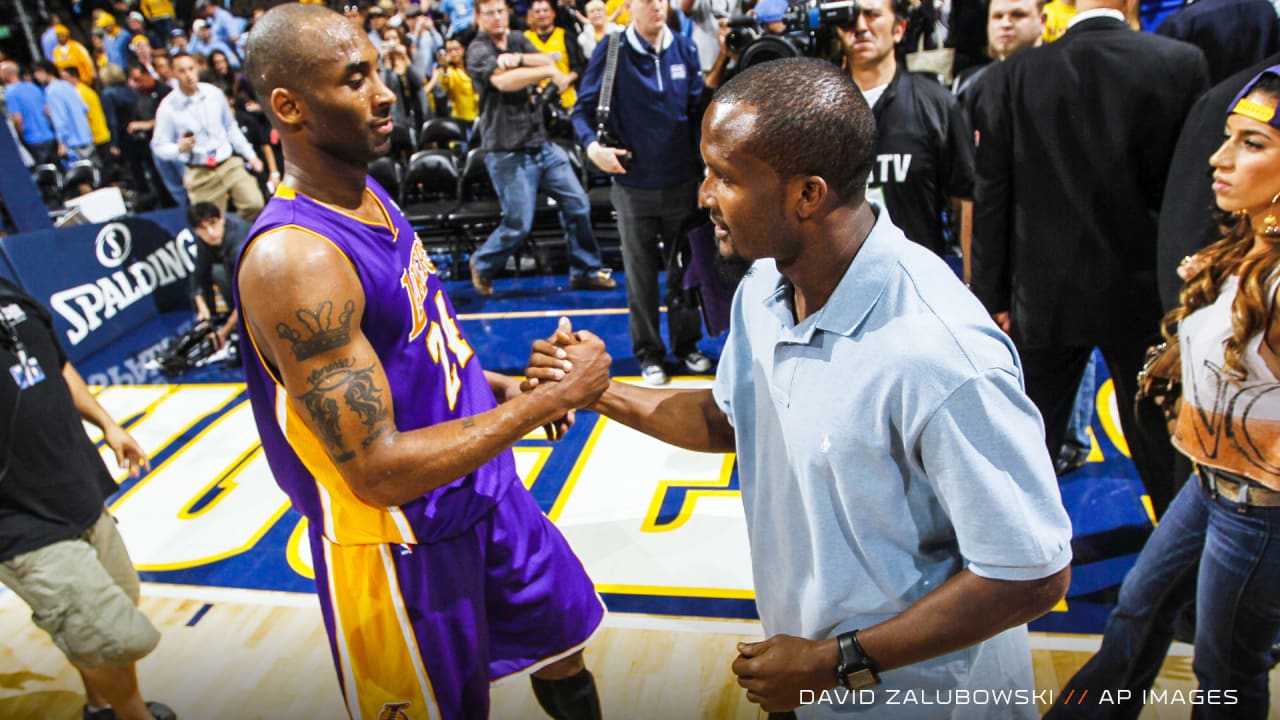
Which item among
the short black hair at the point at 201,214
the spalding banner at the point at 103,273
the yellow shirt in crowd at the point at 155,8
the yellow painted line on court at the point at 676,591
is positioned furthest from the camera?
the yellow shirt in crowd at the point at 155,8

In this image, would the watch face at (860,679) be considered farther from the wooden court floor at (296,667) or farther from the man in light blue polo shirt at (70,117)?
the man in light blue polo shirt at (70,117)

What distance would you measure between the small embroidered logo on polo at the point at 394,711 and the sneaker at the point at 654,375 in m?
2.97

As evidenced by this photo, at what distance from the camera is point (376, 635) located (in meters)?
1.96

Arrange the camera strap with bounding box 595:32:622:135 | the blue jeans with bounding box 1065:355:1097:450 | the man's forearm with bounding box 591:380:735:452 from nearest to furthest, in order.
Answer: the man's forearm with bounding box 591:380:735:452, the blue jeans with bounding box 1065:355:1097:450, the camera strap with bounding box 595:32:622:135

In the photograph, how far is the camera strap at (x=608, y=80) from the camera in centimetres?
449

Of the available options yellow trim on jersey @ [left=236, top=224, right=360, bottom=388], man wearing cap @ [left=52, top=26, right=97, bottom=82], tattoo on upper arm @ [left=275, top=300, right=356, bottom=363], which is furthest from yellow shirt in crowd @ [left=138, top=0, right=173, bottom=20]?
tattoo on upper arm @ [left=275, top=300, right=356, bottom=363]

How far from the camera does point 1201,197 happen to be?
245 centimetres

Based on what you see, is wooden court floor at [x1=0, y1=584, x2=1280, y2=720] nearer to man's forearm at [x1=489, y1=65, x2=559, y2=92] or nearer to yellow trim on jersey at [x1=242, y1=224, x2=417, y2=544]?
yellow trim on jersey at [x1=242, y1=224, x2=417, y2=544]

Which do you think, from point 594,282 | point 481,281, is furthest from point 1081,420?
point 481,281

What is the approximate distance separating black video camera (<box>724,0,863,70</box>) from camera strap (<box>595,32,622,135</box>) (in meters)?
0.67

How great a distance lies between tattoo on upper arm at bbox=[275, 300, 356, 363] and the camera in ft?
5.41

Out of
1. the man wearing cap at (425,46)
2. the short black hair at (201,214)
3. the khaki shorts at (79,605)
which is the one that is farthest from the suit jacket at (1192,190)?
the man wearing cap at (425,46)

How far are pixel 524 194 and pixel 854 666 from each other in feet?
17.1

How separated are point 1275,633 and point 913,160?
201 centimetres
